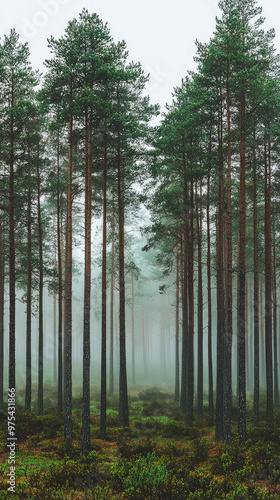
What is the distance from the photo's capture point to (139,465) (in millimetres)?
8867

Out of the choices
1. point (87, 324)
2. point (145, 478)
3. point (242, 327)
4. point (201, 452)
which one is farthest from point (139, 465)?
point (242, 327)

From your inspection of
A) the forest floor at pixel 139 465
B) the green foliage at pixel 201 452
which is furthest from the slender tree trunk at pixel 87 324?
the green foliage at pixel 201 452

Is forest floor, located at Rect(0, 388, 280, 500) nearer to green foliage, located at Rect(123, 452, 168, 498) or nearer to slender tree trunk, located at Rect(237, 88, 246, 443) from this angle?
green foliage, located at Rect(123, 452, 168, 498)

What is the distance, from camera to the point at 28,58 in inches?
476

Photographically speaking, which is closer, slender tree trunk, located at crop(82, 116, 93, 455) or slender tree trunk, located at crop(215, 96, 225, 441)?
slender tree trunk, located at crop(82, 116, 93, 455)

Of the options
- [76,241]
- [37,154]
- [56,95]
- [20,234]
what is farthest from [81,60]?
[76,241]

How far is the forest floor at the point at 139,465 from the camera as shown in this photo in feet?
23.8

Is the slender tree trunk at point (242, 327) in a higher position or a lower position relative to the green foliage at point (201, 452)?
higher

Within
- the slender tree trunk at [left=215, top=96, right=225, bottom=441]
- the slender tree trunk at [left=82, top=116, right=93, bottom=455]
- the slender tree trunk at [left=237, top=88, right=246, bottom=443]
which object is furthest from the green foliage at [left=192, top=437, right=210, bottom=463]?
the slender tree trunk at [left=82, top=116, right=93, bottom=455]

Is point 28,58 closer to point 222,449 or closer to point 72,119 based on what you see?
point 72,119

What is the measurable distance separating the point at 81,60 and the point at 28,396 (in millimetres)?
14446

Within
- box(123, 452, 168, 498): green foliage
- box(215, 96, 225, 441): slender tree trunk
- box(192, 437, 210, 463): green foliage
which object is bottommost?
box(192, 437, 210, 463): green foliage

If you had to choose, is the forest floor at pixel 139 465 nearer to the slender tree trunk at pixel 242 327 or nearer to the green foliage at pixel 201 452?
the green foliage at pixel 201 452

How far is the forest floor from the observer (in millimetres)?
7262
